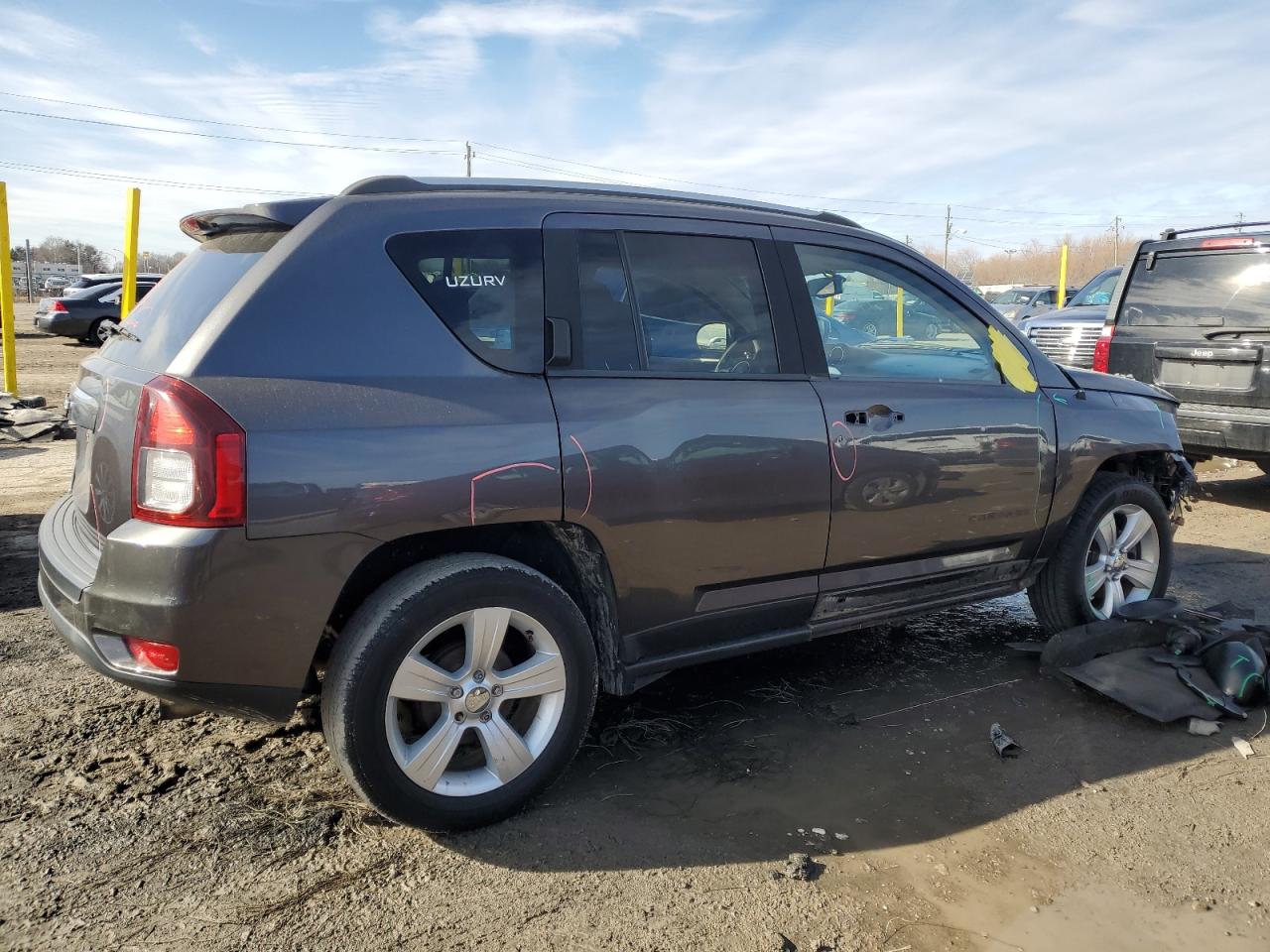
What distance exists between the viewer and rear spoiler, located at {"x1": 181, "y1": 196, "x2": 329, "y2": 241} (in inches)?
111

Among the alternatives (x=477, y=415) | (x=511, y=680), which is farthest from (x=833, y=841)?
(x=477, y=415)

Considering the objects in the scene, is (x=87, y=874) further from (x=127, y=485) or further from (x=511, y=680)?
(x=511, y=680)

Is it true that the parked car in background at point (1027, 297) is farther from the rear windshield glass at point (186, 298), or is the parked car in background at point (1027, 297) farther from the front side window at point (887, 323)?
the rear windshield glass at point (186, 298)

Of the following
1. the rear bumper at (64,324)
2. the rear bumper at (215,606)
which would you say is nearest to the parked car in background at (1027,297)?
the rear bumper at (64,324)

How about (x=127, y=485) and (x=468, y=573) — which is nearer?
(x=127, y=485)

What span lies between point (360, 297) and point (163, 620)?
3.35ft

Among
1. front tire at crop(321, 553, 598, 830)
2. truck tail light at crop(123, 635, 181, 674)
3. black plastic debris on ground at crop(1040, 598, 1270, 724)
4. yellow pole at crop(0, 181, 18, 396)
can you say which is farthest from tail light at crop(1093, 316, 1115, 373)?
yellow pole at crop(0, 181, 18, 396)

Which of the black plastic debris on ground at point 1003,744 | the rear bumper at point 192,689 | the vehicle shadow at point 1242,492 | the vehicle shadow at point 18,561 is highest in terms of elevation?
the vehicle shadow at point 1242,492

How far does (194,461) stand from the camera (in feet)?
7.93

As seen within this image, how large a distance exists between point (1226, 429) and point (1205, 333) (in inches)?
29.6

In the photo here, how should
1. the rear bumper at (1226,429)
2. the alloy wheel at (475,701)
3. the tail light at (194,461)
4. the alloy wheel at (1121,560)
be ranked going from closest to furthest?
the tail light at (194,461) → the alloy wheel at (475,701) → the alloy wheel at (1121,560) → the rear bumper at (1226,429)

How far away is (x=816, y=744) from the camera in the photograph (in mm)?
3469

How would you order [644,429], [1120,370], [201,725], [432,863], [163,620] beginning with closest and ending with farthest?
[163,620] < [432,863] < [644,429] < [201,725] < [1120,370]

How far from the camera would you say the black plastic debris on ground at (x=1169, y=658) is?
375 centimetres
